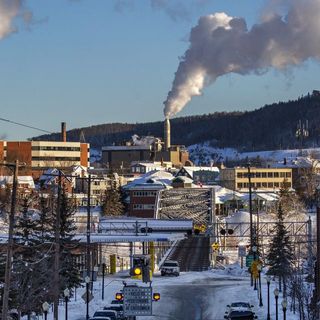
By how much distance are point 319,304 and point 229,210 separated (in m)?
118

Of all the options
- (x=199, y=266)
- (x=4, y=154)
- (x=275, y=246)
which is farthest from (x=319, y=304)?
(x=4, y=154)

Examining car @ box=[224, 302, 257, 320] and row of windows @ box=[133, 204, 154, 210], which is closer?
car @ box=[224, 302, 257, 320]

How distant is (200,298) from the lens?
57.3 meters

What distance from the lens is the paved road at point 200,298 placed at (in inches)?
1956

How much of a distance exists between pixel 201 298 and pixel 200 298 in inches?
2.5

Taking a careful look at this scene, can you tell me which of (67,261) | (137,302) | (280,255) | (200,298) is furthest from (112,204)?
(137,302)

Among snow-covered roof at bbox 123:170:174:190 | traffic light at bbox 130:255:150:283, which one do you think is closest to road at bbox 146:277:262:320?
traffic light at bbox 130:255:150:283

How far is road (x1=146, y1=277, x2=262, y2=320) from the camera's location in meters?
49.8

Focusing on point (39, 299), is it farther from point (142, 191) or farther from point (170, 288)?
point (142, 191)

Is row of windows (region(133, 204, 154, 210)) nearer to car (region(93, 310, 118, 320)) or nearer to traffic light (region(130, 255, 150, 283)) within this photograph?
car (region(93, 310, 118, 320))

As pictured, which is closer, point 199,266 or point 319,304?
point 319,304

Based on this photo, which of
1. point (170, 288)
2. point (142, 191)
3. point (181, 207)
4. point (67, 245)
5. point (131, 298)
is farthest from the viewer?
point (142, 191)

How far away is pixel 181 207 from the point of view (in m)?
113

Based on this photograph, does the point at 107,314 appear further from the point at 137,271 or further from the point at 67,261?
the point at 67,261
